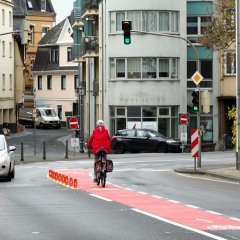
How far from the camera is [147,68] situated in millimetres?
65000

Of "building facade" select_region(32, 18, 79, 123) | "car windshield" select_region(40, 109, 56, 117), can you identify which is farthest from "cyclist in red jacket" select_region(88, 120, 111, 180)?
"building facade" select_region(32, 18, 79, 123)

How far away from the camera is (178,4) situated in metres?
65.3

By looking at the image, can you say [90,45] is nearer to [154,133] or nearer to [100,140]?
[154,133]

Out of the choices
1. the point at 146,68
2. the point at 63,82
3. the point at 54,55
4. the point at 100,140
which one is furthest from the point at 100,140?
the point at 54,55

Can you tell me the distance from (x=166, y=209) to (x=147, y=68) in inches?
1795

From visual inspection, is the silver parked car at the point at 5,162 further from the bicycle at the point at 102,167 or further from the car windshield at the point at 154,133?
the car windshield at the point at 154,133

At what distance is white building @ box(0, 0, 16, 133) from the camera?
9231 cm

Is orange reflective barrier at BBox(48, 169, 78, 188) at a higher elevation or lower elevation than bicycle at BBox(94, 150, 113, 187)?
lower

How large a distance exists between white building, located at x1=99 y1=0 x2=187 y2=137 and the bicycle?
38071 mm

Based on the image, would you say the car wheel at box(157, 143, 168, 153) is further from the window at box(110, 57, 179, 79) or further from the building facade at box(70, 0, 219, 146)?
the window at box(110, 57, 179, 79)

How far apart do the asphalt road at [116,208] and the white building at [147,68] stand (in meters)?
32.5

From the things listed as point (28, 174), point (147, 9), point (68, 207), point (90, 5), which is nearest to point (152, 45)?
point (147, 9)

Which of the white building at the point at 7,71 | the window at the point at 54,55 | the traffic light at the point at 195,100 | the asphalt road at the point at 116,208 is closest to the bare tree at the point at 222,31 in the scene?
the traffic light at the point at 195,100

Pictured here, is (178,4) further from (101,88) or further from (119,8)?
(101,88)
